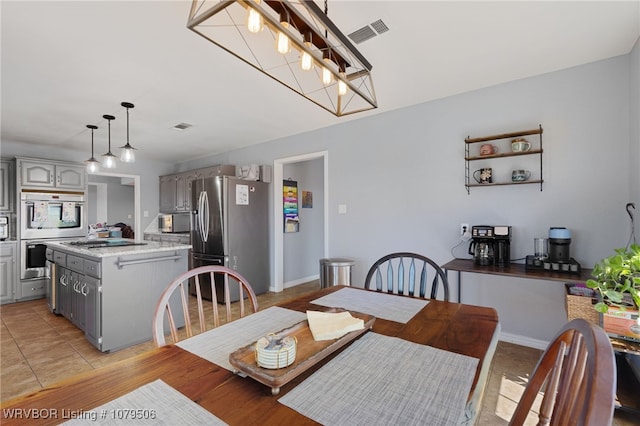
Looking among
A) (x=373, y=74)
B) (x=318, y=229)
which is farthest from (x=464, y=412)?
(x=318, y=229)

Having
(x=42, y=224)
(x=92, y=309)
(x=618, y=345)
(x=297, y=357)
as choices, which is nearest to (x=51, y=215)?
(x=42, y=224)

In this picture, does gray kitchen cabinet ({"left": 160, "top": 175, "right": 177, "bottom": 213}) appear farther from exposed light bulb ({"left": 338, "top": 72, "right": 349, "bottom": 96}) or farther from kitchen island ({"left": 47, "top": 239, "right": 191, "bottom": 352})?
exposed light bulb ({"left": 338, "top": 72, "right": 349, "bottom": 96})

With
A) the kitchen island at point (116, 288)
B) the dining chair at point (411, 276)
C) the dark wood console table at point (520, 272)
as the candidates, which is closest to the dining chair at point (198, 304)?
the kitchen island at point (116, 288)

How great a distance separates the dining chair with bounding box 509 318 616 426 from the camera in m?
0.44

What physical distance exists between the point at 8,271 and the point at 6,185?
4.12 ft

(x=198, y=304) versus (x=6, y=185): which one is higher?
(x=6, y=185)

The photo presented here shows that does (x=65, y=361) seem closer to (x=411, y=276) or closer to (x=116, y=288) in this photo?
(x=116, y=288)

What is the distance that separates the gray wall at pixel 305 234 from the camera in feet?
16.3

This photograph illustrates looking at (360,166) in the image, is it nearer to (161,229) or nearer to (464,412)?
(464,412)

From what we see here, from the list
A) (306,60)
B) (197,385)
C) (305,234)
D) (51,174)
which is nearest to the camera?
(197,385)

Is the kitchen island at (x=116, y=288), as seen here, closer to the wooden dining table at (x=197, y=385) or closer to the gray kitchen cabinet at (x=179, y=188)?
the wooden dining table at (x=197, y=385)

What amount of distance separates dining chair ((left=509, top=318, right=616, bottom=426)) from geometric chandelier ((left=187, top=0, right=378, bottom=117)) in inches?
46.6

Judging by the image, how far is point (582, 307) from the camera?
2.00m

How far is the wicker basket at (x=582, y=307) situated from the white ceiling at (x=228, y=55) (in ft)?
6.01
